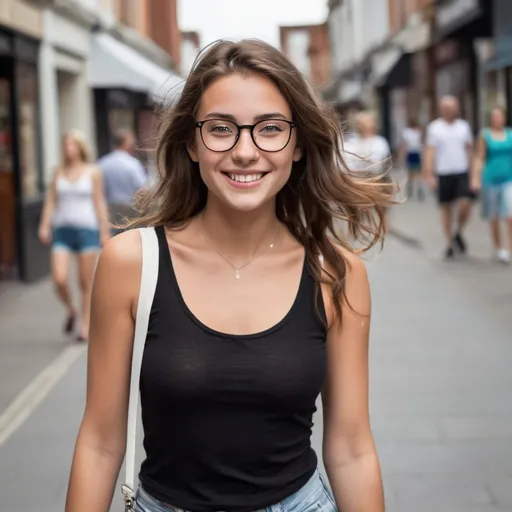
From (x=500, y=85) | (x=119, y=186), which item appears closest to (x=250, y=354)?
(x=119, y=186)

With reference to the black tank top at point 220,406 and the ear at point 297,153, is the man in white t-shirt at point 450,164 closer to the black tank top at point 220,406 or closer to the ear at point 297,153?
the ear at point 297,153

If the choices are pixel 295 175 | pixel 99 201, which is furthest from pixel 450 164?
pixel 295 175

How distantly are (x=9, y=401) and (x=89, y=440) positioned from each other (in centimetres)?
501

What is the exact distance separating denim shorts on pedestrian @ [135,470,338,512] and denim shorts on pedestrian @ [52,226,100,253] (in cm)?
714

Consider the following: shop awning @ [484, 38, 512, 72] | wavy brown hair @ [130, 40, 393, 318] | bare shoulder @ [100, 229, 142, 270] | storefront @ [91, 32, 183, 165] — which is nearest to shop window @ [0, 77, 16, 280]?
storefront @ [91, 32, 183, 165]

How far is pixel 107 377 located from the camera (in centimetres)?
226

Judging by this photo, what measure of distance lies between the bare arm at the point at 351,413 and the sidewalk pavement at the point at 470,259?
6831mm

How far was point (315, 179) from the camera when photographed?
2.52m

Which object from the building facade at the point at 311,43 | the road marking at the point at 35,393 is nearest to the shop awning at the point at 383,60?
the road marking at the point at 35,393

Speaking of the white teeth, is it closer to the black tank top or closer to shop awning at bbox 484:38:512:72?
the black tank top

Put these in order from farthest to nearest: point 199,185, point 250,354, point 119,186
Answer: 1. point 119,186
2. point 199,185
3. point 250,354

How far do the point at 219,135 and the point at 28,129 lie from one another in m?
12.6

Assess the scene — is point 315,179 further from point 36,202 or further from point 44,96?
point 44,96

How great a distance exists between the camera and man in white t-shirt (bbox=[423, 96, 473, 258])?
13977 millimetres
